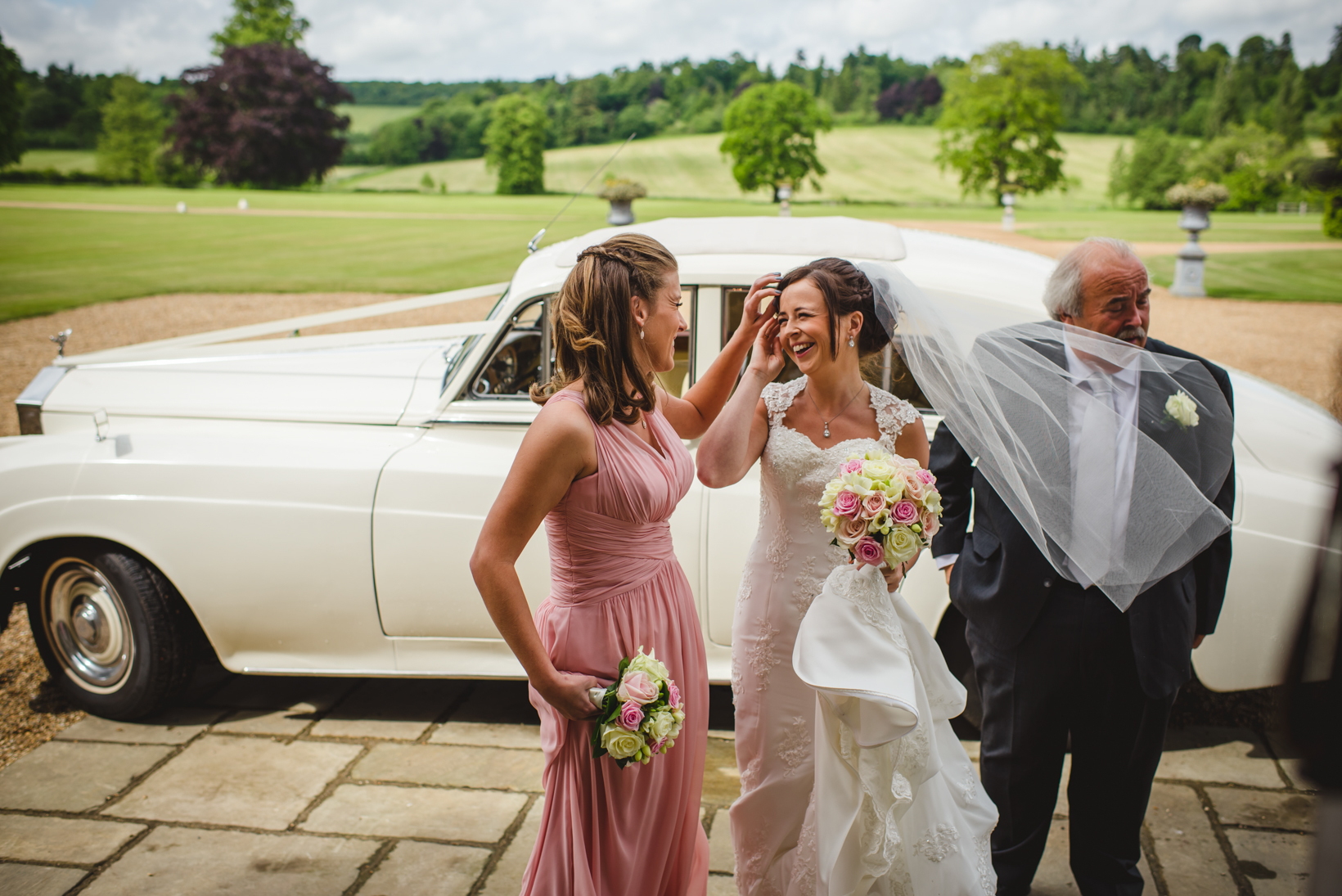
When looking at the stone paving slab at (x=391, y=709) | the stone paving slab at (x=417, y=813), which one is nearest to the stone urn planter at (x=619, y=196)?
the stone paving slab at (x=391, y=709)

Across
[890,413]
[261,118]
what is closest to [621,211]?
[890,413]

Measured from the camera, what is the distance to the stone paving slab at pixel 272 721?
3816 millimetres

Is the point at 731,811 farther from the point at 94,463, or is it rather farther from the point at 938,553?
the point at 94,463

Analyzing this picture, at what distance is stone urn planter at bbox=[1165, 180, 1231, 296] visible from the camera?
17.4m

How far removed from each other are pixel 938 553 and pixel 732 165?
25017 mm

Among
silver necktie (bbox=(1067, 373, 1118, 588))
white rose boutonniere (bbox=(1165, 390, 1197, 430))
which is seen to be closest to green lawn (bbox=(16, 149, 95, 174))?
silver necktie (bbox=(1067, 373, 1118, 588))

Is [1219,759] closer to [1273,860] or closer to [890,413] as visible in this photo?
[1273,860]

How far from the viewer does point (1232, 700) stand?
4004 millimetres

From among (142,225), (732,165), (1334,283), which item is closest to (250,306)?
(142,225)

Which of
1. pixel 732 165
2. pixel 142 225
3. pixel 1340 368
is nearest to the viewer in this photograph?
pixel 1340 368

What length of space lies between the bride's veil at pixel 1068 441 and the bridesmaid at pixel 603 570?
0.82 m

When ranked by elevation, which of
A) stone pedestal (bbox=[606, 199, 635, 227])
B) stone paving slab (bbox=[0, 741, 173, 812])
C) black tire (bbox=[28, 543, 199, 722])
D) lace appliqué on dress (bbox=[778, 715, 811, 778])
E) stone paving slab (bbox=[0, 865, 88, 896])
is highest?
stone pedestal (bbox=[606, 199, 635, 227])

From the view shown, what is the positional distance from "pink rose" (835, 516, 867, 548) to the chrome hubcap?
127 inches

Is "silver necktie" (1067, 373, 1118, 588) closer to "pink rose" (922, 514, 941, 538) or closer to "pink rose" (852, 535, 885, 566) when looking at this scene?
"pink rose" (922, 514, 941, 538)
